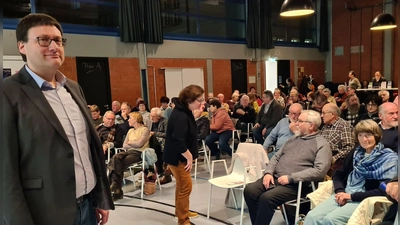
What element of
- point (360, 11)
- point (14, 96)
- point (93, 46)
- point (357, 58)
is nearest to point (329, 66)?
point (357, 58)

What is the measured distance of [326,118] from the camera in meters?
3.33

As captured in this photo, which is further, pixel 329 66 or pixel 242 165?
pixel 329 66

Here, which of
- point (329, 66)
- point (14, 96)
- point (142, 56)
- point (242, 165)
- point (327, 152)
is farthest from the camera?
point (329, 66)

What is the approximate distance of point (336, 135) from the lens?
3.19m

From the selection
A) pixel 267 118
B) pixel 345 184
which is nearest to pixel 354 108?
pixel 267 118

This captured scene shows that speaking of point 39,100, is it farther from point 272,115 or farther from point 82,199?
point 272,115

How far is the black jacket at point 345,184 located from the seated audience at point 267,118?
110 inches

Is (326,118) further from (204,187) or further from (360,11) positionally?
(360,11)

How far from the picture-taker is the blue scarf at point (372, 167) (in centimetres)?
217

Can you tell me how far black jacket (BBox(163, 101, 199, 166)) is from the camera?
2855mm

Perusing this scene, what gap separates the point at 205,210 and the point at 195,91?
4.37 ft

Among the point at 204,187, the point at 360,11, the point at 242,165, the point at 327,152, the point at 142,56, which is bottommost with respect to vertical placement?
the point at 204,187

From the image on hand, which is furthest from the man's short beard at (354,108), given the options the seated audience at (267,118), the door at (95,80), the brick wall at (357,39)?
the brick wall at (357,39)

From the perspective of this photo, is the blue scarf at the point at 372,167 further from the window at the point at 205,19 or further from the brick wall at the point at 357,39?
the brick wall at the point at 357,39
